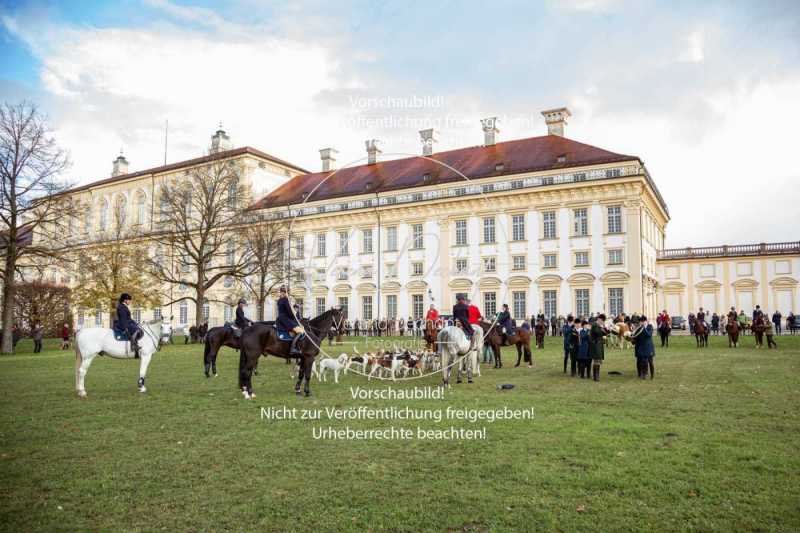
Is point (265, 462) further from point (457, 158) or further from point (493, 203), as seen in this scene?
point (457, 158)

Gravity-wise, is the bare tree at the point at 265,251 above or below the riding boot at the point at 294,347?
above

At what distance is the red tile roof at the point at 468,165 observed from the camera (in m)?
49.2

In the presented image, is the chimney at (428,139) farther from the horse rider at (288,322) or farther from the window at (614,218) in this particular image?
the horse rider at (288,322)

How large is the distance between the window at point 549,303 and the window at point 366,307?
15.8 metres

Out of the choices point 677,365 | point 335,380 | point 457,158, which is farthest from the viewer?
point 457,158

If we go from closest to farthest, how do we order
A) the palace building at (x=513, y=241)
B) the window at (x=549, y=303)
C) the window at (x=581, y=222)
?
the palace building at (x=513, y=241) → the window at (x=581, y=222) → the window at (x=549, y=303)

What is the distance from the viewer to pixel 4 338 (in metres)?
33.5

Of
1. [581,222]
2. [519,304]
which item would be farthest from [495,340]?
[581,222]

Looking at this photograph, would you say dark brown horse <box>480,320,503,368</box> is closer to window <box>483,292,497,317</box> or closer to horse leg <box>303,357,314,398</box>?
horse leg <box>303,357,314,398</box>

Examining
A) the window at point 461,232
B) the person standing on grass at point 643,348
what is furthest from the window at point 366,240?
the person standing on grass at point 643,348

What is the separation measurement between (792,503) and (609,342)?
2656 cm

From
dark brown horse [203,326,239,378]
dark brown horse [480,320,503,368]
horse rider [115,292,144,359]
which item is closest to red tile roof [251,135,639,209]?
dark brown horse [480,320,503,368]

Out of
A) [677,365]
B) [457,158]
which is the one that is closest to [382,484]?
[677,365]

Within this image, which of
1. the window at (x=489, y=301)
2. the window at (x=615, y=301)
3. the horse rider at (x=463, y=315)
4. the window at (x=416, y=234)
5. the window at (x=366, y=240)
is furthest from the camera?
the window at (x=366, y=240)
